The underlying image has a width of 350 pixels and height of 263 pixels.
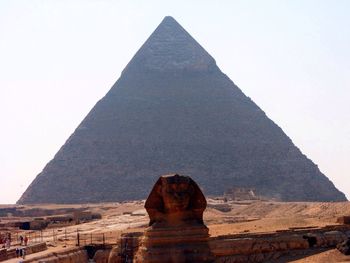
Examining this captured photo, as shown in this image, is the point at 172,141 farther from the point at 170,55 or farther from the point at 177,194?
the point at 177,194

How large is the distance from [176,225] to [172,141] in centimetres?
12153

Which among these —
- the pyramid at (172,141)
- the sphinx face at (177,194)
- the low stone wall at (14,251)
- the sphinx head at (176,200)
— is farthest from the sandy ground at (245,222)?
the pyramid at (172,141)

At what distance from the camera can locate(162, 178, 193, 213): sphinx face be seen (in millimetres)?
12742

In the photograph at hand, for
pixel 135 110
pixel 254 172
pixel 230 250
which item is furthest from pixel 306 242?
pixel 135 110

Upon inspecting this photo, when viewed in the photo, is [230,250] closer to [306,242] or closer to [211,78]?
[306,242]

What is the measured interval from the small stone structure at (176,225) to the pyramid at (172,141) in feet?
346

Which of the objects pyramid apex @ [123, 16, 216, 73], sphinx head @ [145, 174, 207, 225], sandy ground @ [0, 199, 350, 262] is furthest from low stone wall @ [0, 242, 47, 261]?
pyramid apex @ [123, 16, 216, 73]

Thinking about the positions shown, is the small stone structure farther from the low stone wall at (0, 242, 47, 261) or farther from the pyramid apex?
the pyramid apex

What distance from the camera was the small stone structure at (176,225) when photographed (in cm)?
1256

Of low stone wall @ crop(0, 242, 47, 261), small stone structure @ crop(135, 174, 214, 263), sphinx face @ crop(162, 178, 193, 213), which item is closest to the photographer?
small stone structure @ crop(135, 174, 214, 263)

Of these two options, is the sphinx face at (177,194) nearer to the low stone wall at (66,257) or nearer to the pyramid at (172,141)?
the low stone wall at (66,257)

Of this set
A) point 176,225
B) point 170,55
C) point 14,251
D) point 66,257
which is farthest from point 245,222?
point 170,55

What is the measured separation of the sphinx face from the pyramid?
106m

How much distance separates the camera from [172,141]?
13438 centimetres
